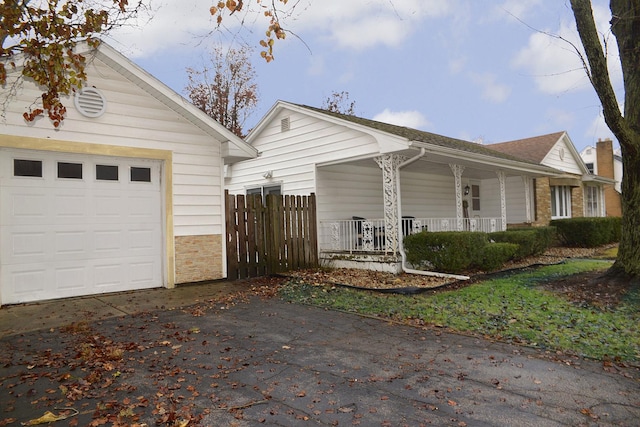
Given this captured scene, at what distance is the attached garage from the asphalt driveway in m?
2.19

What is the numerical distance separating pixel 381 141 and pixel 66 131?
6.55 meters

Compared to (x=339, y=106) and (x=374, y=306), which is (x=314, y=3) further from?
(x=339, y=106)

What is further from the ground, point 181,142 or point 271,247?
point 181,142

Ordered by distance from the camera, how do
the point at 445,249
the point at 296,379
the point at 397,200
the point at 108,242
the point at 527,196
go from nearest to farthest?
the point at 296,379, the point at 108,242, the point at 445,249, the point at 397,200, the point at 527,196

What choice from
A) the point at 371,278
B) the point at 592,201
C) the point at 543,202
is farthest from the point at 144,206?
the point at 592,201

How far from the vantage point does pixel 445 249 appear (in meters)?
9.92

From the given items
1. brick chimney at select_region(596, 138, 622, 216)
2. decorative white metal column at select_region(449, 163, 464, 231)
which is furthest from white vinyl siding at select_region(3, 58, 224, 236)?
brick chimney at select_region(596, 138, 622, 216)

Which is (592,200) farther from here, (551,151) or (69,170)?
(69,170)

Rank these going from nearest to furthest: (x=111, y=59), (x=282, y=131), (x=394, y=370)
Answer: (x=394, y=370)
(x=111, y=59)
(x=282, y=131)

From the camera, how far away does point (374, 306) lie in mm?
7191

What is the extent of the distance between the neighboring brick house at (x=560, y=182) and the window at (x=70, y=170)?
55.2ft

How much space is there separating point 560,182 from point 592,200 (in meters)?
5.23

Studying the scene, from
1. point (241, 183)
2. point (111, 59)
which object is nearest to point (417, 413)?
point (111, 59)

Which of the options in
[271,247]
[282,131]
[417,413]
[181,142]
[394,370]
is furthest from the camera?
[282,131]
